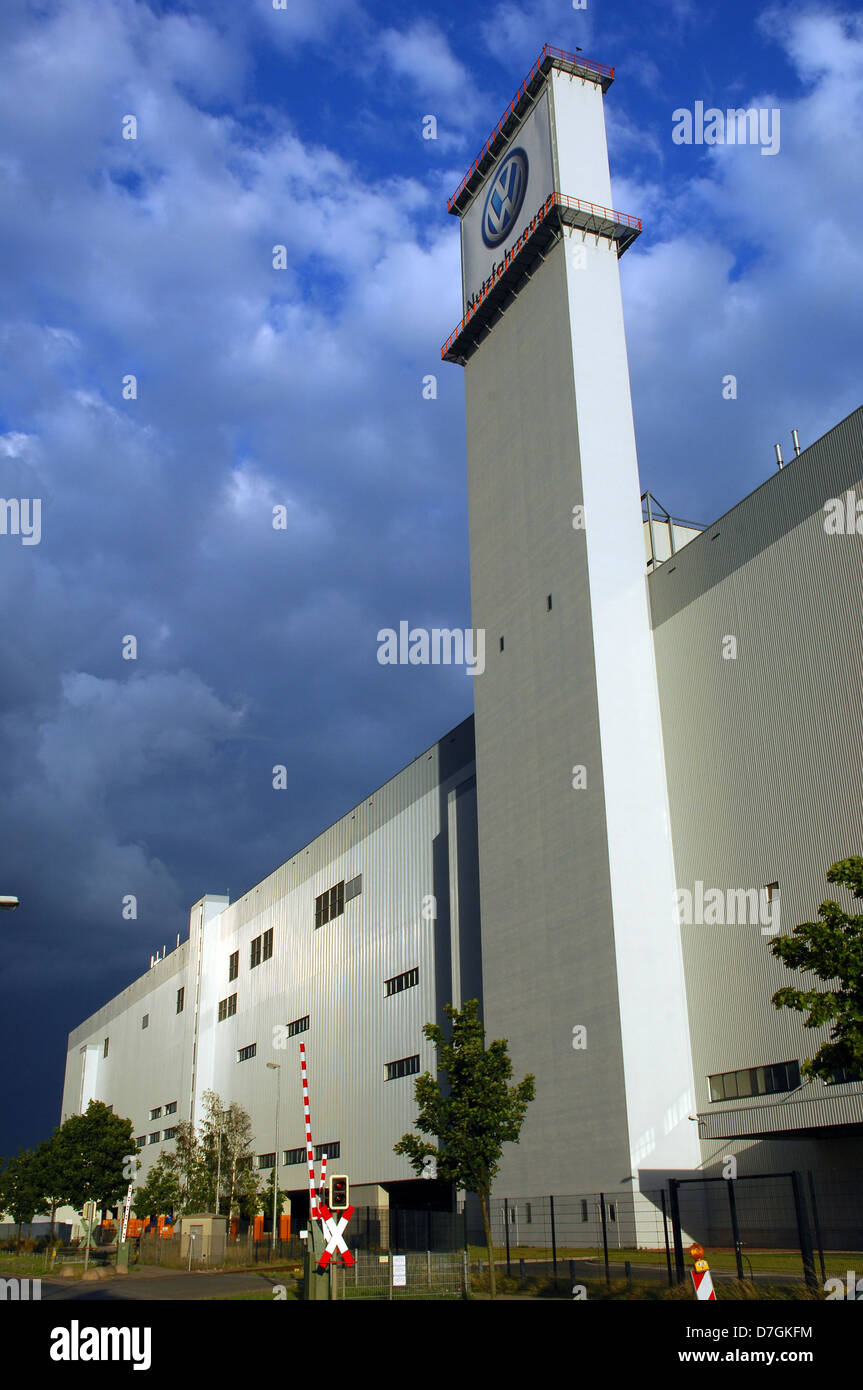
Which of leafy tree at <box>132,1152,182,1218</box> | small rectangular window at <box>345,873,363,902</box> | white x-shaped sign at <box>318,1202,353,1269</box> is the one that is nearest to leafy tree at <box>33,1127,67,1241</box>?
leafy tree at <box>132,1152,182,1218</box>

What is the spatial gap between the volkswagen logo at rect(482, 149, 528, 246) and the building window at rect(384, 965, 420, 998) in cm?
3470

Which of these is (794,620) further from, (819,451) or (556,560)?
(556,560)

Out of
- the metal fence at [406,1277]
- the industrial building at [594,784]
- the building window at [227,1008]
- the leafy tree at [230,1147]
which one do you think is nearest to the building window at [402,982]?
the industrial building at [594,784]

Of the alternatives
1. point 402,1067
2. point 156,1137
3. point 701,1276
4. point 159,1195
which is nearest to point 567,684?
point 402,1067

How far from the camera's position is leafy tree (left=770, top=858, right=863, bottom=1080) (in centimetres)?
2025

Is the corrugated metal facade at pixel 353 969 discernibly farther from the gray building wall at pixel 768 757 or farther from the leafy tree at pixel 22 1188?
the gray building wall at pixel 768 757

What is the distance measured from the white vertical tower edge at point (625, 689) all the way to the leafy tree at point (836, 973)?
1506cm

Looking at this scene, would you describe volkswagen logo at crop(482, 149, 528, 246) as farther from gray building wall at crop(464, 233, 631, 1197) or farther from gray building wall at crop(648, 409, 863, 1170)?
gray building wall at crop(648, 409, 863, 1170)

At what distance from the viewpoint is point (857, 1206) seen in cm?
3116

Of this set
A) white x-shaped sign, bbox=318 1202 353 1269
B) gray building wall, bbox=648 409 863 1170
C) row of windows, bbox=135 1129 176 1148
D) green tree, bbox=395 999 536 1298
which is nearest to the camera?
white x-shaped sign, bbox=318 1202 353 1269

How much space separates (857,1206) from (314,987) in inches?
1556

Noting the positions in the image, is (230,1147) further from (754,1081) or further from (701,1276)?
(701,1276)

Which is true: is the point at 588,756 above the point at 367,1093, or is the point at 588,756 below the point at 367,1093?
above
